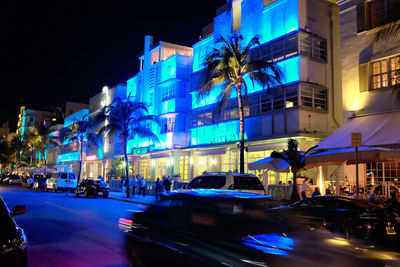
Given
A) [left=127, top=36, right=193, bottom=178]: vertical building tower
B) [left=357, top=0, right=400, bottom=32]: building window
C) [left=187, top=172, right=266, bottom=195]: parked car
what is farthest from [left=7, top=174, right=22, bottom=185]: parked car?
[left=357, top=0, right=400, bottom=32]: building window

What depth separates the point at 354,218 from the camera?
988cm

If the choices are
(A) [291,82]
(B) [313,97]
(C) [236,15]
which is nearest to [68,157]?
(C) [236,15]

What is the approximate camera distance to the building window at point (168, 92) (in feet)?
123

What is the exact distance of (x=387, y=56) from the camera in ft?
Result: 59.1

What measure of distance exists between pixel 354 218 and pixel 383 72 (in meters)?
11.1

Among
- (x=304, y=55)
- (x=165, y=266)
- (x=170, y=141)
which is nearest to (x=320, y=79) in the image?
(x=304, y=55)

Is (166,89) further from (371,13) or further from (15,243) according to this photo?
(15,243)

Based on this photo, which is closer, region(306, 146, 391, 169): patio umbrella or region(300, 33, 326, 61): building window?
region(306, 146, 391, 169): patio umbrella

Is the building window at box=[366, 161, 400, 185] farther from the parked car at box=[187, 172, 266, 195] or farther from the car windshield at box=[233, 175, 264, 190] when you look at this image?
the parked car at box=[187, 172, 266, 195]

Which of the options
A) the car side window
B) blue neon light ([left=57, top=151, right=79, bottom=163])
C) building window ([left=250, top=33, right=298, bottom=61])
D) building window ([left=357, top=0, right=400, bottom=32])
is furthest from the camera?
blue neon light ([left=57, top=151, right=79, bottom=163])

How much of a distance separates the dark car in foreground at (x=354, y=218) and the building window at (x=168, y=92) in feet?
88.8

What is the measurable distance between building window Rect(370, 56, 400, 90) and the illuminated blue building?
16.9ft

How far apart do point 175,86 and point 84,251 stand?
29459 mm

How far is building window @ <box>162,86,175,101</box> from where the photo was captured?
37.6 meters
